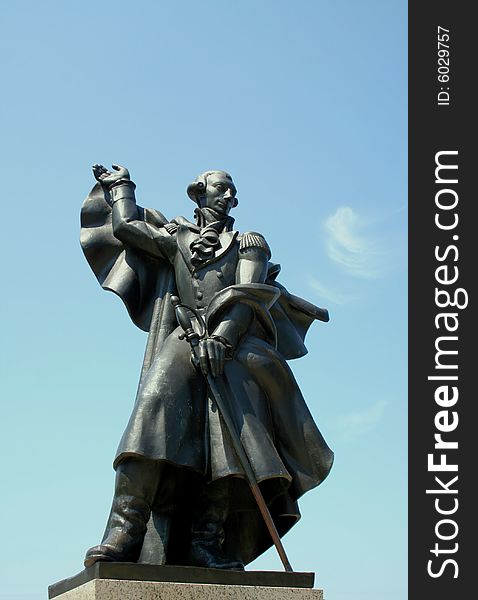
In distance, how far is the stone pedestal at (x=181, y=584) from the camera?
6.27 metres

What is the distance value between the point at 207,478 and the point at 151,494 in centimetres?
43

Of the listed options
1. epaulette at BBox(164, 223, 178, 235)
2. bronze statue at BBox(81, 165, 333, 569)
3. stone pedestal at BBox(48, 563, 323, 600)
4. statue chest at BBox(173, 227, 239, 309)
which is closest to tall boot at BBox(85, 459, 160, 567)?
bronze statue at BBox(81, 165, 333, 569)

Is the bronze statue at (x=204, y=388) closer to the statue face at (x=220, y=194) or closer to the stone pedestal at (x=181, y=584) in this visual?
the statue face at (x=220, y=194)

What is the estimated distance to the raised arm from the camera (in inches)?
317

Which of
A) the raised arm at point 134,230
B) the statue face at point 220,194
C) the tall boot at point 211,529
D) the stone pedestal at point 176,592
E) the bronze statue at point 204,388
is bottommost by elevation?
the stone pedestal at point 176,592

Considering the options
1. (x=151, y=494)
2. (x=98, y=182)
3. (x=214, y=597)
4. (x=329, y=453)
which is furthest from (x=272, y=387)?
(x=98, y=182)

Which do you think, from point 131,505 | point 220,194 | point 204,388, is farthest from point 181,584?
point 220,194

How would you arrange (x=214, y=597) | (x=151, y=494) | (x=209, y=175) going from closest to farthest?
(x=214, y=597)
(x=151, y=494)
(x=209, y=175)

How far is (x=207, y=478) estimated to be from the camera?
7.20m

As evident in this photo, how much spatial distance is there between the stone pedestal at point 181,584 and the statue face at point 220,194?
282 cm

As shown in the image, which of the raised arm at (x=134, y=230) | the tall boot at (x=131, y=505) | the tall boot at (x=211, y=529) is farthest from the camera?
the raised arm at (x=134, y=230)

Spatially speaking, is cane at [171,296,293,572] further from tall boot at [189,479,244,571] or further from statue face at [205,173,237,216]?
Answer: statue face at [205,173,237,216]

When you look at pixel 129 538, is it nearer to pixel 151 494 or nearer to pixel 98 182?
pixel 151 494

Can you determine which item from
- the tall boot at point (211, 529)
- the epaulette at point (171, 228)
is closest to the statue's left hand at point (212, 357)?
the tall boot at point (211, 529)
